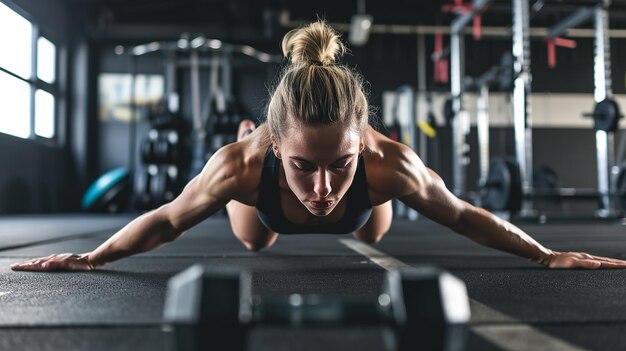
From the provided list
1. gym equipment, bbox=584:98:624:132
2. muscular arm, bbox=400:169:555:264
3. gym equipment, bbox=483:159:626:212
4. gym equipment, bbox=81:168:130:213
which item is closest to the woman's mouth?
muscular arm, bbox=400:169:555:264

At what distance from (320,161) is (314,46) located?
39cm

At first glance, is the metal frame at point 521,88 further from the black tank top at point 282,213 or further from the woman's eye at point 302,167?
the woman's eye at point 302,167

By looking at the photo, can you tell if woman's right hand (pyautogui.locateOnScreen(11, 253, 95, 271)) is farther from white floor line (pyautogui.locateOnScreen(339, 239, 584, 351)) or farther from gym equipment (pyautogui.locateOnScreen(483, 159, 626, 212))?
gym equipment (pyautogui.locateOnScreen(483, 159, 626, 212))

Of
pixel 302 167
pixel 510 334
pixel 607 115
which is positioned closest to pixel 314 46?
pixel 302 167

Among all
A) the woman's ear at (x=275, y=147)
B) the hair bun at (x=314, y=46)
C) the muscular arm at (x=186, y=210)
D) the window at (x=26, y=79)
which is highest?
the window at (x=26, y=79)

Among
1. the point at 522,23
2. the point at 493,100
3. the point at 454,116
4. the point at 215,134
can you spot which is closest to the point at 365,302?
the point at 522,23

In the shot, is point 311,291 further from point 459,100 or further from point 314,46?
point 459,100

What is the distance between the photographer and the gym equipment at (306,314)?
604 mm

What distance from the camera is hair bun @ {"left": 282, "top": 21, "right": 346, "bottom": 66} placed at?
4.55ft

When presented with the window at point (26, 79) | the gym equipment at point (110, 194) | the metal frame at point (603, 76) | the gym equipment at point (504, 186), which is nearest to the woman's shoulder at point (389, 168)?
the gym equipment at point (504, 186)

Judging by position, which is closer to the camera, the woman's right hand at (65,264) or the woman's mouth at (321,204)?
the woman's mouth at (321,204)

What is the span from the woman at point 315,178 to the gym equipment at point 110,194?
5.66 meters

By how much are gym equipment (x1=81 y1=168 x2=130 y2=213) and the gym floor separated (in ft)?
15.7

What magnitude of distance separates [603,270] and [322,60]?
40.7 inches
